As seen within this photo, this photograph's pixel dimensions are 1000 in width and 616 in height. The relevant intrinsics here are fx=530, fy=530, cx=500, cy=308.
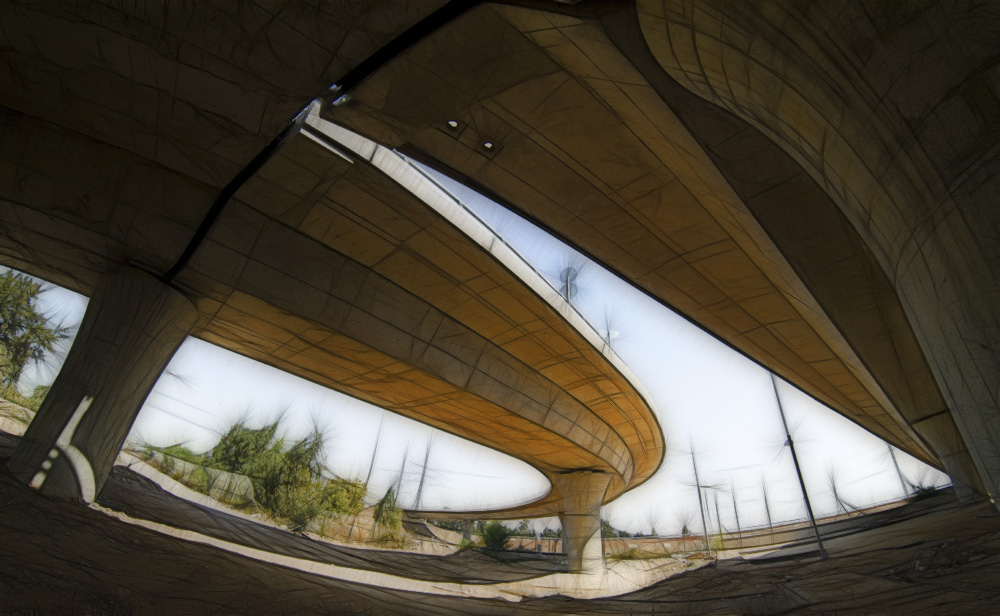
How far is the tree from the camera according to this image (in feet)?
60.0

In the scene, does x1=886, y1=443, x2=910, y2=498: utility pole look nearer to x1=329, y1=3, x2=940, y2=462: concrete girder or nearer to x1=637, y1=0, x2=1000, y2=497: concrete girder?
x1=329, y1=3, x2=940, y2=462: concrete girder

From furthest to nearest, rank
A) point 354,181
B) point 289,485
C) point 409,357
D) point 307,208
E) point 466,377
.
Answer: point 289,485, point 466,377, point 409,357, point 307,208, point 354,181

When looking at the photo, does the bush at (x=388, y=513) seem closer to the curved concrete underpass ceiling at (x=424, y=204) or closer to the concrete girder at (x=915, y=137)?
the curved concrete underpass ceiling at (x=424, y=204)

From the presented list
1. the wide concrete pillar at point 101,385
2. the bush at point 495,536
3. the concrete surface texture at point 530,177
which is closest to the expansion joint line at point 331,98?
the concrete surface texture at point 530,177

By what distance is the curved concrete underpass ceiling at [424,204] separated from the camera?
7.96 metres

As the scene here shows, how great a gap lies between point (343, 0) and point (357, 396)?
1599 centimetres

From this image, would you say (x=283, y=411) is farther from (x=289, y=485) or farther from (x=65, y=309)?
(x=65, y=309)

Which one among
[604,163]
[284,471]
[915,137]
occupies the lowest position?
[915,137]

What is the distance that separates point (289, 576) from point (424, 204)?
27.4ft

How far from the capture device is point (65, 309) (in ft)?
Answer: 60.6

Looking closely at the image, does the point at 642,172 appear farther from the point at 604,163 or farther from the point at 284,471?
the point at 284,471

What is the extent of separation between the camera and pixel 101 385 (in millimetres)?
11570

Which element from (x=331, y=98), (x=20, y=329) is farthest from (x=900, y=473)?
(x=20, y=329)

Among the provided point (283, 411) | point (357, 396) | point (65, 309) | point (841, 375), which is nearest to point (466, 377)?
point (357, 396)
